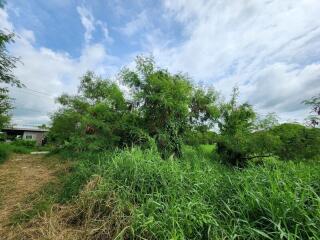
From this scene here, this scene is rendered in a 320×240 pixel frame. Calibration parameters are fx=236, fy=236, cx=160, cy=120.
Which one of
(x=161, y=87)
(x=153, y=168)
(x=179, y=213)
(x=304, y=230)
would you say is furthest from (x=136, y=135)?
(x=304, y=230)

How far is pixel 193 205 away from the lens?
234cm

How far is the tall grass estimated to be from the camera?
77.7 inches

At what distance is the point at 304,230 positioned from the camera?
1.84 meters

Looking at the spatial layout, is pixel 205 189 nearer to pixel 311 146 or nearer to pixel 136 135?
pixel 136 135

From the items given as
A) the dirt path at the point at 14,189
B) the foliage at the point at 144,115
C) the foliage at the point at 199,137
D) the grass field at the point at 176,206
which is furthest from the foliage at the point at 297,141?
the dirt path at the point at 14,189

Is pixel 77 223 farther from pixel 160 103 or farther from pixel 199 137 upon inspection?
pixel 199 137

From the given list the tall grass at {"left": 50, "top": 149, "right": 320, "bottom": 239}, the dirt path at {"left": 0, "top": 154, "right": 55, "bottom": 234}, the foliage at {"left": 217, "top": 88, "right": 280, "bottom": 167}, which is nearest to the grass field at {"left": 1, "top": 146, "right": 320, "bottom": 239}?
the tall grass at {"left": 50, "top": 149, "right": 320, "bottom": 239}

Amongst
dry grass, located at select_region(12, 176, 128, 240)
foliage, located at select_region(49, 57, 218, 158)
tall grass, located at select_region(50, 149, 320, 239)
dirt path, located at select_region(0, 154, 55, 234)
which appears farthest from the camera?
foliage, located at select_region(49, 57, 218, 158)

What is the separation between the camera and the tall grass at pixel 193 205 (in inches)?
77.7

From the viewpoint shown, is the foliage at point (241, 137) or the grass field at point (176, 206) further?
the foliage at point (241, 137)

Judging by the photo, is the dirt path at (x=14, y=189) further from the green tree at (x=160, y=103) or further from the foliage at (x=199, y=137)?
the foliage at (x=199, y=137)

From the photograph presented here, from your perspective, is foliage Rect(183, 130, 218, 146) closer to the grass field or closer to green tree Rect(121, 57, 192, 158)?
green tree Rect(121, 57, 192, 158)

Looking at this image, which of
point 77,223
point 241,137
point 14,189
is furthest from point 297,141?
point 14,189

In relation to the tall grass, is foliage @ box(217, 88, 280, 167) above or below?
above
